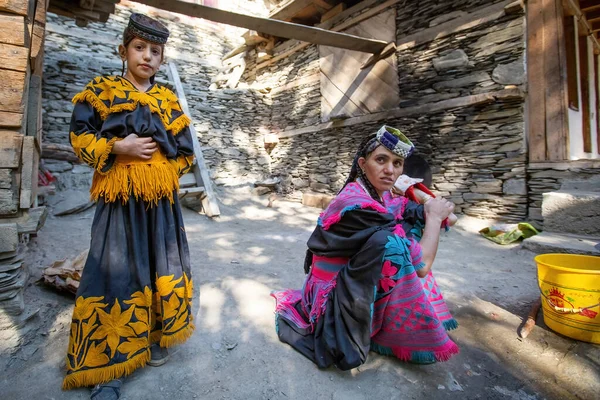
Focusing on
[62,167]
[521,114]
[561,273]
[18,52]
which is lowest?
[561,273]

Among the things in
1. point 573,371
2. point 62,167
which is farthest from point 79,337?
point 62,167

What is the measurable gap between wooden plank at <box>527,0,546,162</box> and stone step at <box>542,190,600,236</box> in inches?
31.3

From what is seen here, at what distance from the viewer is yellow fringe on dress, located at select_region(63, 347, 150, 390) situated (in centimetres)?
134

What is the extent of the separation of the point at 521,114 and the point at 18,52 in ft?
18.5

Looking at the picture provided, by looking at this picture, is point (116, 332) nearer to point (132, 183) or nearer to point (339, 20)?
point (132, 183)

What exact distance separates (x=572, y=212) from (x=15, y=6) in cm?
546

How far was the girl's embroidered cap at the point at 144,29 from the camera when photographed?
1435 mm

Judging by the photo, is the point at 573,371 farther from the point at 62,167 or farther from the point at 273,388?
the point at 62,167

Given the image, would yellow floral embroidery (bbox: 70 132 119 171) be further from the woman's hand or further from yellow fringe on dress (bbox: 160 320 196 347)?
yellow fringe on dress (bbox: 160 320 196 347)

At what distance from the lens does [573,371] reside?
158 cm

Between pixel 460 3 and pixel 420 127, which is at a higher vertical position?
pixel 460 3

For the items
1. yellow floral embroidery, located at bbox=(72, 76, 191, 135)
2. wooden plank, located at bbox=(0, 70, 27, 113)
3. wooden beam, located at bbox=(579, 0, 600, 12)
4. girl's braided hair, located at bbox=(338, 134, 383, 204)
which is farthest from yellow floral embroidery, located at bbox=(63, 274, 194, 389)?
wooden beam, located at bbox=(579, 0, 600, 12)

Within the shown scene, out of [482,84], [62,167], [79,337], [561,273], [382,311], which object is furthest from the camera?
[62,167]

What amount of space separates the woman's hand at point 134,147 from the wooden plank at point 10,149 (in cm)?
60
